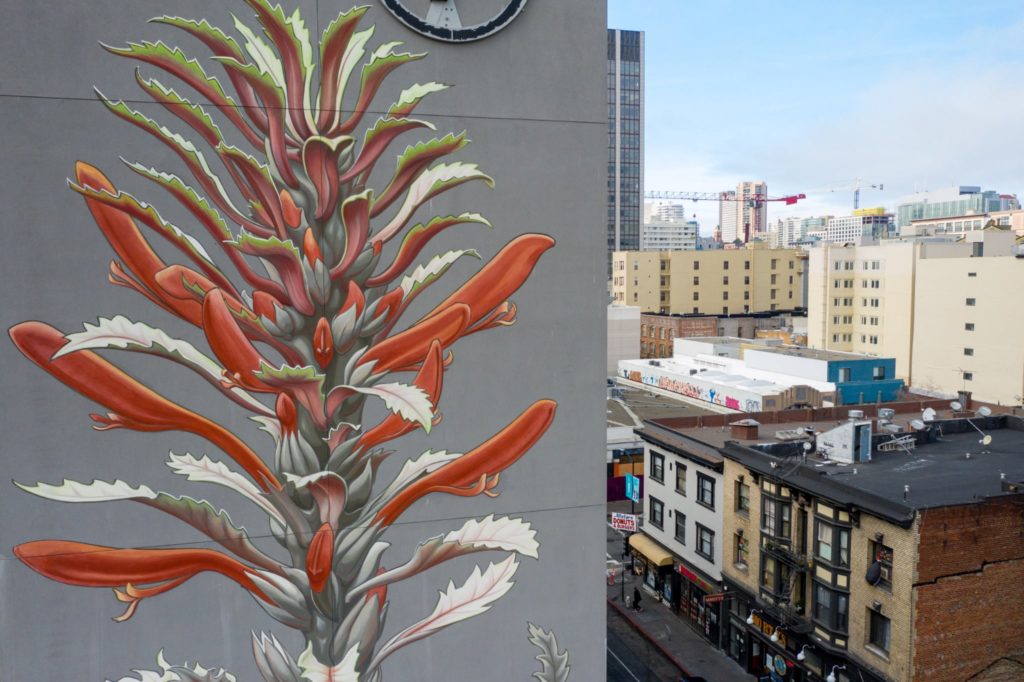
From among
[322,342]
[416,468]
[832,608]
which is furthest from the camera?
[832,608]

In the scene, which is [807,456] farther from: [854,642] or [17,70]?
[17,70]

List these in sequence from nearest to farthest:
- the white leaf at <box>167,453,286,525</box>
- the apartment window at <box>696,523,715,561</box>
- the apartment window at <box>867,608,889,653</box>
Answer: the white leaf at <box>167,453,286,525</box> → the apartment window at <box>867,608,889,653</box> → the apartment window at <box>696,523,715,561</box>

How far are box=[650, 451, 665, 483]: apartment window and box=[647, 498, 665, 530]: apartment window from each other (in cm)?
139

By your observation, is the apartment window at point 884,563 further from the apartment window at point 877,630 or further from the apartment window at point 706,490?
the apartment window at point 706,490

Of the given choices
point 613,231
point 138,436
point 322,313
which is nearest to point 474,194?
point 322,313

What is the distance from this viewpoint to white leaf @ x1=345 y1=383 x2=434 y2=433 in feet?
34.0

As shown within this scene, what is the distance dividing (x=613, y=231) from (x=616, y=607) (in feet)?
426

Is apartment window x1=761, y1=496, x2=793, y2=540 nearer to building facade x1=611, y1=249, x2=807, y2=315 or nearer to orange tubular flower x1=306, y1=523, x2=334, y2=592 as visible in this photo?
orange tubular flower x1=306, y1=523, x2=334, y2=592

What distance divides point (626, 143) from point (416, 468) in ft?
532

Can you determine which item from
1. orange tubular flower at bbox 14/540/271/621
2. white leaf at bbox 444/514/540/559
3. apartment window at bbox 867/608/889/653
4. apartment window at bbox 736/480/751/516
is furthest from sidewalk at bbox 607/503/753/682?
orange tubular flower at bbox 14/540/271/621

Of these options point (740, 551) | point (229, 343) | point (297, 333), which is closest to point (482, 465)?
point (297, 333)

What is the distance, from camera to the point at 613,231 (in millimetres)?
164375

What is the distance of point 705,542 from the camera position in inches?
1501

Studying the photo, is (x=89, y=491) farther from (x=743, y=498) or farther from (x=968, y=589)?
(x=743, y=498)
